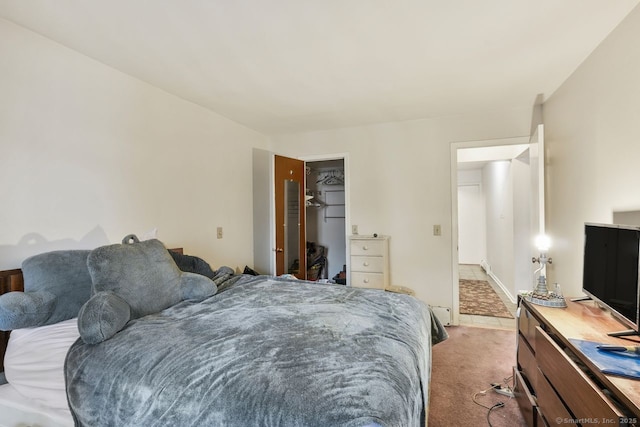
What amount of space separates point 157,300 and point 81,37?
1677 millimetres

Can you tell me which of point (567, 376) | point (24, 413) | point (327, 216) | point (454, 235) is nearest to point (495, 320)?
point (454, 235)

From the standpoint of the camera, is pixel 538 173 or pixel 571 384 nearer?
pixel 571 384

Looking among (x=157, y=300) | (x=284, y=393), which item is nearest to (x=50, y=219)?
(x=157, y=300)

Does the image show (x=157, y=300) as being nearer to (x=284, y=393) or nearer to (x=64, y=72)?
(x=284, y=393)

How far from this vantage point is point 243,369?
1.00 metres

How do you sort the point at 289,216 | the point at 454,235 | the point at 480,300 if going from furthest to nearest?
the point at 480,300
the point at 289,216
the point at 454,235

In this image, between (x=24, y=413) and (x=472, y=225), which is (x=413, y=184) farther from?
(x=472, y=225)

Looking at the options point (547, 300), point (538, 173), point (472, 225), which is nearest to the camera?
point (547, 300)

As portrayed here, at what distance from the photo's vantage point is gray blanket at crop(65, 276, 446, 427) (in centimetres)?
86

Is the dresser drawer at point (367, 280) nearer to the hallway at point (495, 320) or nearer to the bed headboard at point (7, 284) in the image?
the hallway at point (495, 320)

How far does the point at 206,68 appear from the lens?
7.07ft

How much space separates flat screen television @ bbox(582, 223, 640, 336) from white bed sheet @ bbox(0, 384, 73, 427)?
2.54 m

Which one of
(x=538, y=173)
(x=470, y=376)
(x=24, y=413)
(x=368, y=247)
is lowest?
(x=470, y=376)

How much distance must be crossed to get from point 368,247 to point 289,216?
3.70 feet
